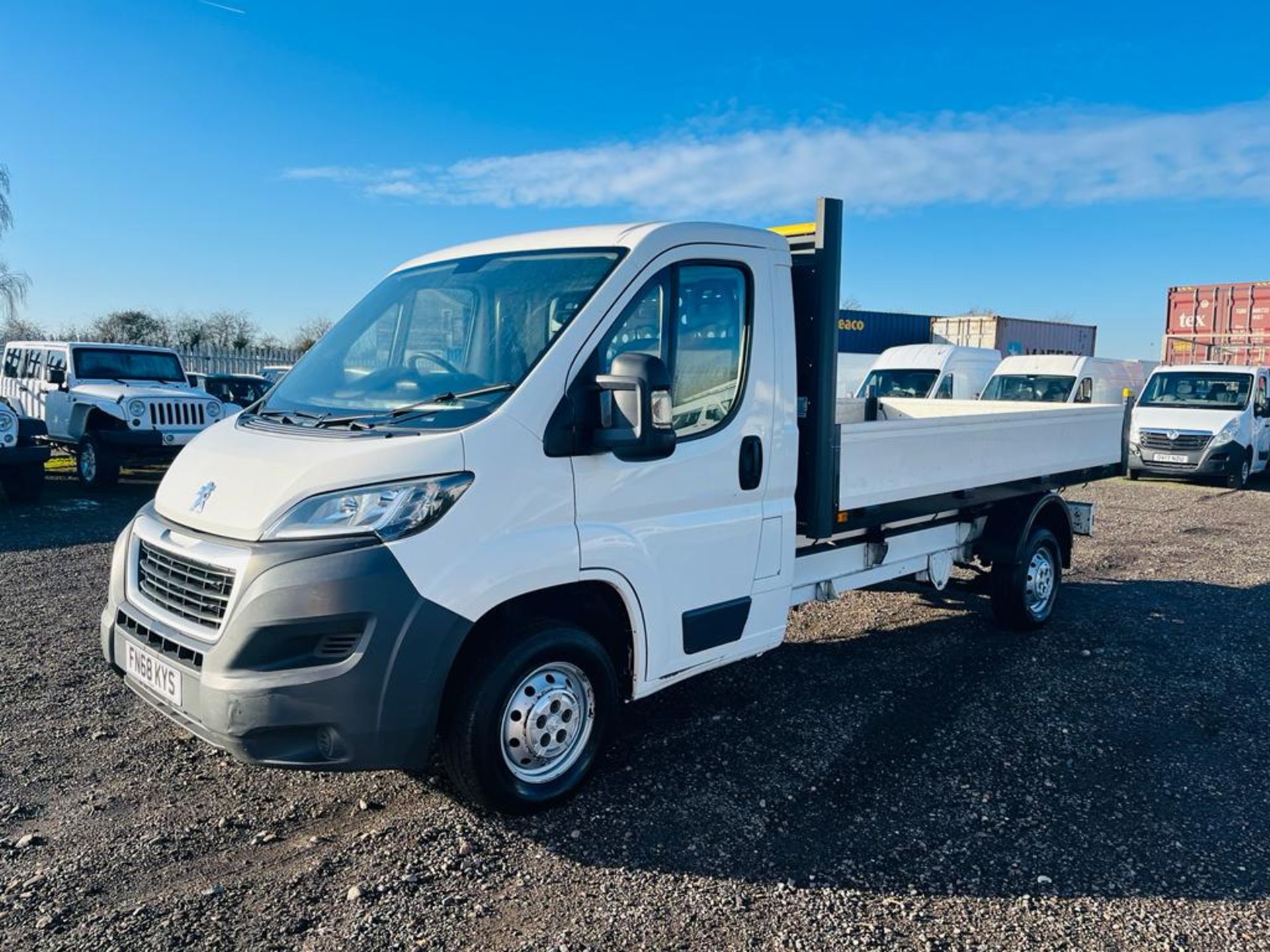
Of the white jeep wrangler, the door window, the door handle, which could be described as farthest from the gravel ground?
the white jeep wrangler

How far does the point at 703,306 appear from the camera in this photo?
406 cm

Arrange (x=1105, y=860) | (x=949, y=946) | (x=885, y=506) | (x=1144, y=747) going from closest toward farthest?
1. (x=949, y=946)
2. (x=1105, y=860)
3. (x=1144, y=747)
4. (x=885, y=506)

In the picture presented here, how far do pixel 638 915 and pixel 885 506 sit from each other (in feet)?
8.96

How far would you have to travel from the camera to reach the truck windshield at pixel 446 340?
3594mm

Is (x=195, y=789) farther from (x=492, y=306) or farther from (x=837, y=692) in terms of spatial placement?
(x=837, y=692)

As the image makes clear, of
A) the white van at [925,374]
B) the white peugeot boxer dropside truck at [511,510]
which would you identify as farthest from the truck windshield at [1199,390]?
the white peugeot boxer dropside truck at [511,510]

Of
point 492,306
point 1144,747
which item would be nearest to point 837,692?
point 1144,747

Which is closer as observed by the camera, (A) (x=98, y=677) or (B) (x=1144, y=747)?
(B) (x=1144, y=747)

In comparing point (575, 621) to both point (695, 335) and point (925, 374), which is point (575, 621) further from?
point (925, 374)

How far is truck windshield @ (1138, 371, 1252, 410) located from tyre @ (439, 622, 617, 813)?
15.6 metres

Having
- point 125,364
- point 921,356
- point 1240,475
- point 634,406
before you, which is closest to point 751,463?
point 634,406

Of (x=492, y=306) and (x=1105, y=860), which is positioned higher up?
(x=492, y=306)

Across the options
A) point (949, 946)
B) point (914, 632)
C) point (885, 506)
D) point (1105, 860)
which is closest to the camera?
point (949, 946)

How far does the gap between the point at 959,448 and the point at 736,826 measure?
2.94 metres
